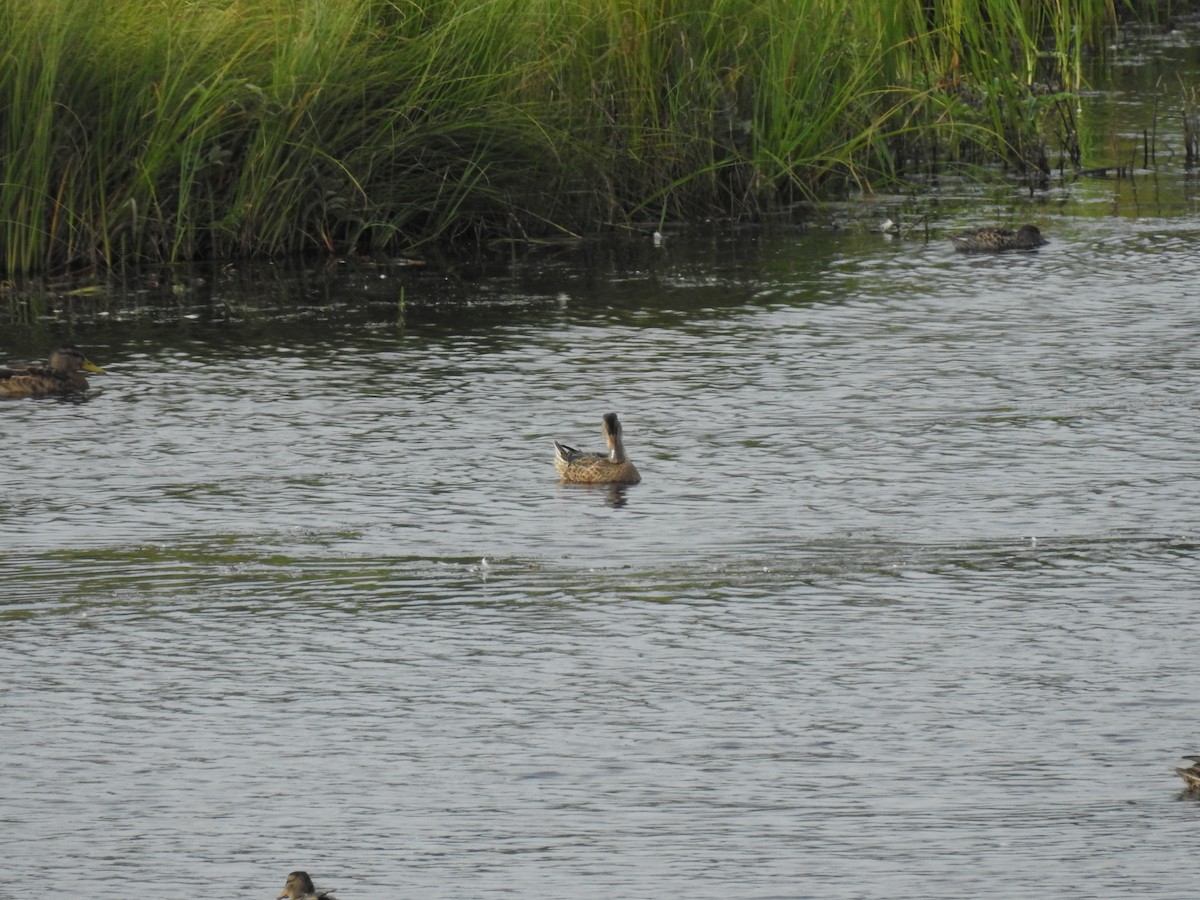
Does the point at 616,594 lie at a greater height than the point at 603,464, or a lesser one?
lesser

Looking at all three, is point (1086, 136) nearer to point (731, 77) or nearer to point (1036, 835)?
point (731, 77)

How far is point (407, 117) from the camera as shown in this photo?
16.5 meters

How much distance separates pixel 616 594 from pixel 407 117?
7.98m

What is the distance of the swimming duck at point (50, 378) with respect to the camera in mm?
13164

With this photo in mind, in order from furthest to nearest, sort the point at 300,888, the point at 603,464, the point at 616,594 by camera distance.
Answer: the point at 603,464
the point at 616,594
the point at 300,888

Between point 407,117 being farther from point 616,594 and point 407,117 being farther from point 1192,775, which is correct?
point 1192,775

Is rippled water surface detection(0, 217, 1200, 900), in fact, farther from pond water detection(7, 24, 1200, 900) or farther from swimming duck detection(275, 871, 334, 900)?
swimming duck detection(275, 871, 334, 900)

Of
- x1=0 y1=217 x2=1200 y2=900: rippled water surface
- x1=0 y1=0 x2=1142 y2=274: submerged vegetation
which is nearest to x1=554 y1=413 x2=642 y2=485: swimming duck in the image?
x1=0 y1=217 x2=1200 y2=900: rippled water surface

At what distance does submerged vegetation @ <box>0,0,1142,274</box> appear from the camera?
16.0 meters

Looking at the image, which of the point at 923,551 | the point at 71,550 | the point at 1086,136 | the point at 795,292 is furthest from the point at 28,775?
the point at 1086,136

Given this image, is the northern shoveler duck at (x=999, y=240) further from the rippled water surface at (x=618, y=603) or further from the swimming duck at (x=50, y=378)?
the swimming duck at (x=50, y=378)

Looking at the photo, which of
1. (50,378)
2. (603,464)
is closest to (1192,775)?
(603,464)

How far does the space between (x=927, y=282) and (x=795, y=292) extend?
91cm

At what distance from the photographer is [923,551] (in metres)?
9.55
